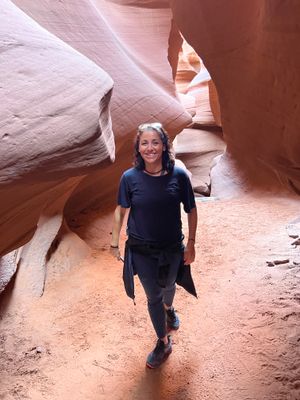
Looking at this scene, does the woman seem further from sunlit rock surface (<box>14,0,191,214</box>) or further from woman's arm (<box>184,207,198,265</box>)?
sunlit rock surface (<box>14,0,191,214</box>)

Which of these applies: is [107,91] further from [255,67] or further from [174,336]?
[255,67]

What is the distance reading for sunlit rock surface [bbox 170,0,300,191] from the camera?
3.38 metres

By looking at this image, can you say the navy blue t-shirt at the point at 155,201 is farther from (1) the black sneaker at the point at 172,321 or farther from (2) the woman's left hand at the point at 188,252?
(1) the black sneaker at the point at 172,321

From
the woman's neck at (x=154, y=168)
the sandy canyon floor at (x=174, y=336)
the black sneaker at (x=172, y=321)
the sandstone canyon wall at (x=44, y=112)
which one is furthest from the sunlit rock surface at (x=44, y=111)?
the black sneaker at (x=172, y=321)

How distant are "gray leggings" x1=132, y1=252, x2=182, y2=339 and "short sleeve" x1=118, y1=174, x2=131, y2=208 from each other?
35cm

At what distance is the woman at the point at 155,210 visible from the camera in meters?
2.49

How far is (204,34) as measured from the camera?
464 centimetres

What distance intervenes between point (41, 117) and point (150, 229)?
3.83 feet

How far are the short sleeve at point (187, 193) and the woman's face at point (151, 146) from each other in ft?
0.80

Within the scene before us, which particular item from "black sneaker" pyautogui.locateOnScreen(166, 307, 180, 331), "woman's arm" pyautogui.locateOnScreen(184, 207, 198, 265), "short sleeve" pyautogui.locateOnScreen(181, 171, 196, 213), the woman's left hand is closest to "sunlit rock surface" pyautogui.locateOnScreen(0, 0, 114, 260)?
"short sleeve" pyautogui.locateOnScreen(181, 171, 196, 213)

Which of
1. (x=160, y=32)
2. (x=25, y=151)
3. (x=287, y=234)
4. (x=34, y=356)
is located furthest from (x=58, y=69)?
(x=160, y=32)

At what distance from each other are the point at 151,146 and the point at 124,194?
0.39 metres

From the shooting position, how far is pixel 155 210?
2.55m

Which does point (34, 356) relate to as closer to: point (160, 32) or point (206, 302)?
point (206, 302)
